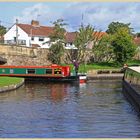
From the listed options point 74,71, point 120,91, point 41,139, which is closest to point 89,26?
point 74,71

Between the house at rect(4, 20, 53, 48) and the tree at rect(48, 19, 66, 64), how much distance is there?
8.02 metres

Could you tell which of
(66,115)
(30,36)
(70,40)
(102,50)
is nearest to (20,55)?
(102,50)

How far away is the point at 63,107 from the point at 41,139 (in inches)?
379

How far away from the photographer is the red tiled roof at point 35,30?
7154 cm

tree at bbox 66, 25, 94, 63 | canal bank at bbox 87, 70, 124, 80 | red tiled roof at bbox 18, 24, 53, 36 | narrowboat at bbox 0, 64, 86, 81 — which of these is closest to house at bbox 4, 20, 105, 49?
red tiled roof at bbox 18, 24, 53, 36

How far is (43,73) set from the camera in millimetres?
45656

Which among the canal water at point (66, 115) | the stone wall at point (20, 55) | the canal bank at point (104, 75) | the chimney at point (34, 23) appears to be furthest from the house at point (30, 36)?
the canal water at point (66, 115)

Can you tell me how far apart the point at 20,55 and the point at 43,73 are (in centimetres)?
922

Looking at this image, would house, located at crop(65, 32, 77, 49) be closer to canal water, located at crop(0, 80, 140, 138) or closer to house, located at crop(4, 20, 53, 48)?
house, located at crop(4, 20, 53, 48)

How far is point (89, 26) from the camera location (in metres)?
65.2

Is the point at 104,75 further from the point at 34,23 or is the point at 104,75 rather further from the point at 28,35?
the point at 34,23

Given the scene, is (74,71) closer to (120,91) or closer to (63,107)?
(120,91)

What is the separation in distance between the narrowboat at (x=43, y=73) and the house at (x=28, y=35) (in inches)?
895

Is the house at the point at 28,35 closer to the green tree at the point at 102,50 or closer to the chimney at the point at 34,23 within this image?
the chimney at the point at 34,23
